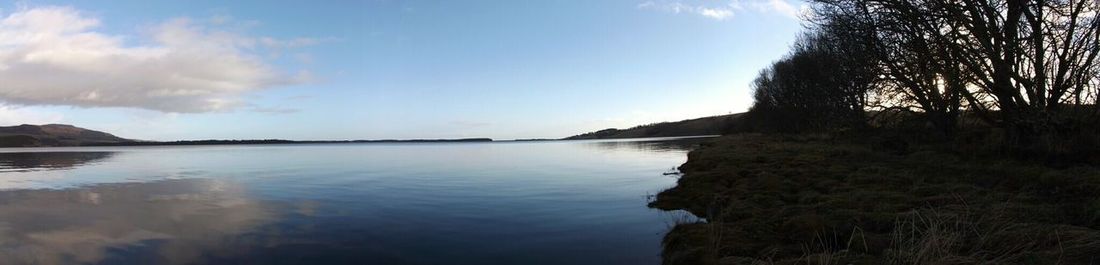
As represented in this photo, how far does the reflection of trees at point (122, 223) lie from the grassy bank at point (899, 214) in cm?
892

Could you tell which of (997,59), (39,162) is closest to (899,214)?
(997,59)

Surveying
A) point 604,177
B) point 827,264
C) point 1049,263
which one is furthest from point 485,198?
point 1049,263

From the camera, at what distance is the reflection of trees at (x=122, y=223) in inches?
403

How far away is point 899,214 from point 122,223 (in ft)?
51.4

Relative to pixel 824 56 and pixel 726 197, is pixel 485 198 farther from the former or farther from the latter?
pixel 824 56

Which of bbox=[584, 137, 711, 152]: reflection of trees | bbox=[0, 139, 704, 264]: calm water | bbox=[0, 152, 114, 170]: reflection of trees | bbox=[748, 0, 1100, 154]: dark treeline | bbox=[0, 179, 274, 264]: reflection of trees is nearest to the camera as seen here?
bbox=[0, 139, 704, 264]: calm water

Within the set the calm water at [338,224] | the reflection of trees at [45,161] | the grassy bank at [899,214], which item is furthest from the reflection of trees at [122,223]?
the reflection of trees at [45,161]

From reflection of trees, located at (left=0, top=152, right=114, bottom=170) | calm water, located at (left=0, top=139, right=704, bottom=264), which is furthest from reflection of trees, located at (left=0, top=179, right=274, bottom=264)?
reflection of trees, located at (left=0, top=152, right=114, bottom=170)

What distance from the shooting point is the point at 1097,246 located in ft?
21.0

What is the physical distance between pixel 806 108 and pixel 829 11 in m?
36.0

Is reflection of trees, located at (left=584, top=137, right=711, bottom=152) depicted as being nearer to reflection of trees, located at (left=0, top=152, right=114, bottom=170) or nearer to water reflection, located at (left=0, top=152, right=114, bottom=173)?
water reflection, located at (left=0, top=152, right=114, bottom=173)

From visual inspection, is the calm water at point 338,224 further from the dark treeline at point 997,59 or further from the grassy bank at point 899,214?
the dark treeline at point 997,59

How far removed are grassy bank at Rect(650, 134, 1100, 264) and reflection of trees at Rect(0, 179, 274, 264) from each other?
892 centimetres

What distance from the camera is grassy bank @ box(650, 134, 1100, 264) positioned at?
22.7 ft
